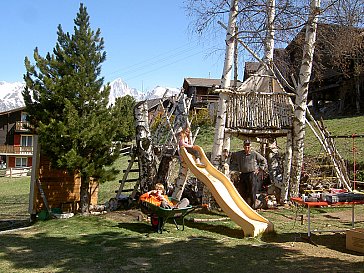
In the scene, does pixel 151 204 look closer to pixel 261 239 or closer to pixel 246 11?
pixel 261 239

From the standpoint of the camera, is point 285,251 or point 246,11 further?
point 246,11

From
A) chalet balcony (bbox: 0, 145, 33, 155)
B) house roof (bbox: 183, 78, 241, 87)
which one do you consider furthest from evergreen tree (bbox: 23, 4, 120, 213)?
house roof (bbox: 183, 78, 241, 87)

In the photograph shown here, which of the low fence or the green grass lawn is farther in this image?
the low fence

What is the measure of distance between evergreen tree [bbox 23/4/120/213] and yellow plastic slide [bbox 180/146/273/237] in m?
2.18

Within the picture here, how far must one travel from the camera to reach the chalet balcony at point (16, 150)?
4475 centimetres

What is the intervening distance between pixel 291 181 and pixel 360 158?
5.99 meters

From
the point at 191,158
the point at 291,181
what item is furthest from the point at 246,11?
the point at 291,181

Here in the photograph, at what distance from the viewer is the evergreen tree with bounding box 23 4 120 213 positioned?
10016 millimetres

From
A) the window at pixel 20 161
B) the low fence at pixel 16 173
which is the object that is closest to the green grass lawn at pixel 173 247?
the low fence at pixel 16 173

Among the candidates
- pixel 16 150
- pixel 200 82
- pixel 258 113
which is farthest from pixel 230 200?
pixel 200 82

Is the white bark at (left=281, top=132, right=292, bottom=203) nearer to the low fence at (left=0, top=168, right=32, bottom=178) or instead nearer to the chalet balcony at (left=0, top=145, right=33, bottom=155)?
the low fence at (left=0, top=168, right=32, bottom=178)

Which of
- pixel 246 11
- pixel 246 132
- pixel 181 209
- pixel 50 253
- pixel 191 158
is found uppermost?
pixel 246 11

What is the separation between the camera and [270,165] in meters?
13.1

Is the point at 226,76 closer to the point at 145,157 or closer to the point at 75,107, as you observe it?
the point at 145,157
